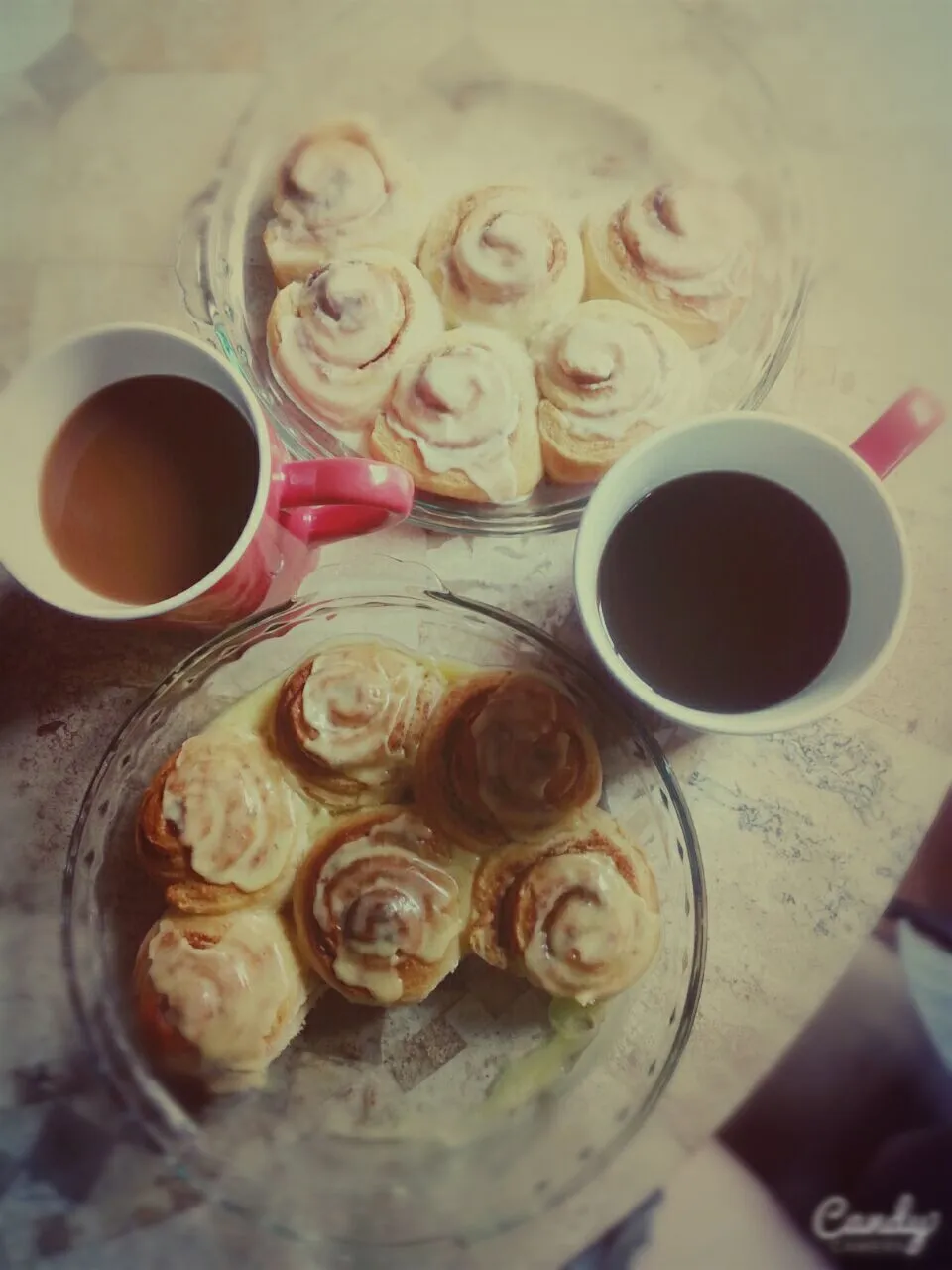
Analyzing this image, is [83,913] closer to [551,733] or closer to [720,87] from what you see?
[551,733]

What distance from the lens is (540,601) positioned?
30.3 inches

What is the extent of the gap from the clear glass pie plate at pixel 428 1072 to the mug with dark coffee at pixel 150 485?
10 centimetres

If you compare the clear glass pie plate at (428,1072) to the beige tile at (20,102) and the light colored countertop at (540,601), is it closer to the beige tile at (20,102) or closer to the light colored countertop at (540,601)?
the light colored countertop at (540,601)

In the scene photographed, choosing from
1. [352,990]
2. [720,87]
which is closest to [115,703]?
[352,990]

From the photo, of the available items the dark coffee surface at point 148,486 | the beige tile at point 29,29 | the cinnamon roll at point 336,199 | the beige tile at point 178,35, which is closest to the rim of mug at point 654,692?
the dark coffee surface at point 148,486

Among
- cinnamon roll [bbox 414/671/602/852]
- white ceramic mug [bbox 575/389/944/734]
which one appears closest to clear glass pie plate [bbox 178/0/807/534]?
white ceramic mug [bbox 575/389/944/734]

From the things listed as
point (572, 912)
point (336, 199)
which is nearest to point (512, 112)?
point (336, 199)

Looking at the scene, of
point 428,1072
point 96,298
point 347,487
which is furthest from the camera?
point 96,298

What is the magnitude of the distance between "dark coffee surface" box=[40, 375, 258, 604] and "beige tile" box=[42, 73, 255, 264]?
0.27 m

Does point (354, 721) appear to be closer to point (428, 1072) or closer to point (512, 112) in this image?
point (428, 1072)

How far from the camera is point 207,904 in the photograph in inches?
27.0

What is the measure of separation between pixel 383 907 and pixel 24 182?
2.33ft

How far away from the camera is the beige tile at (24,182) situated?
864mm

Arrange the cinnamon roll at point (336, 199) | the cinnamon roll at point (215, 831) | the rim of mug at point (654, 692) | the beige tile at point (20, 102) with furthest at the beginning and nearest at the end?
the beige tile at point (20, 102)
the cinnamon roll at point (336, 199)
the cinnamon roll at point (215, 831)
the rim of mug at point (654, 692)
